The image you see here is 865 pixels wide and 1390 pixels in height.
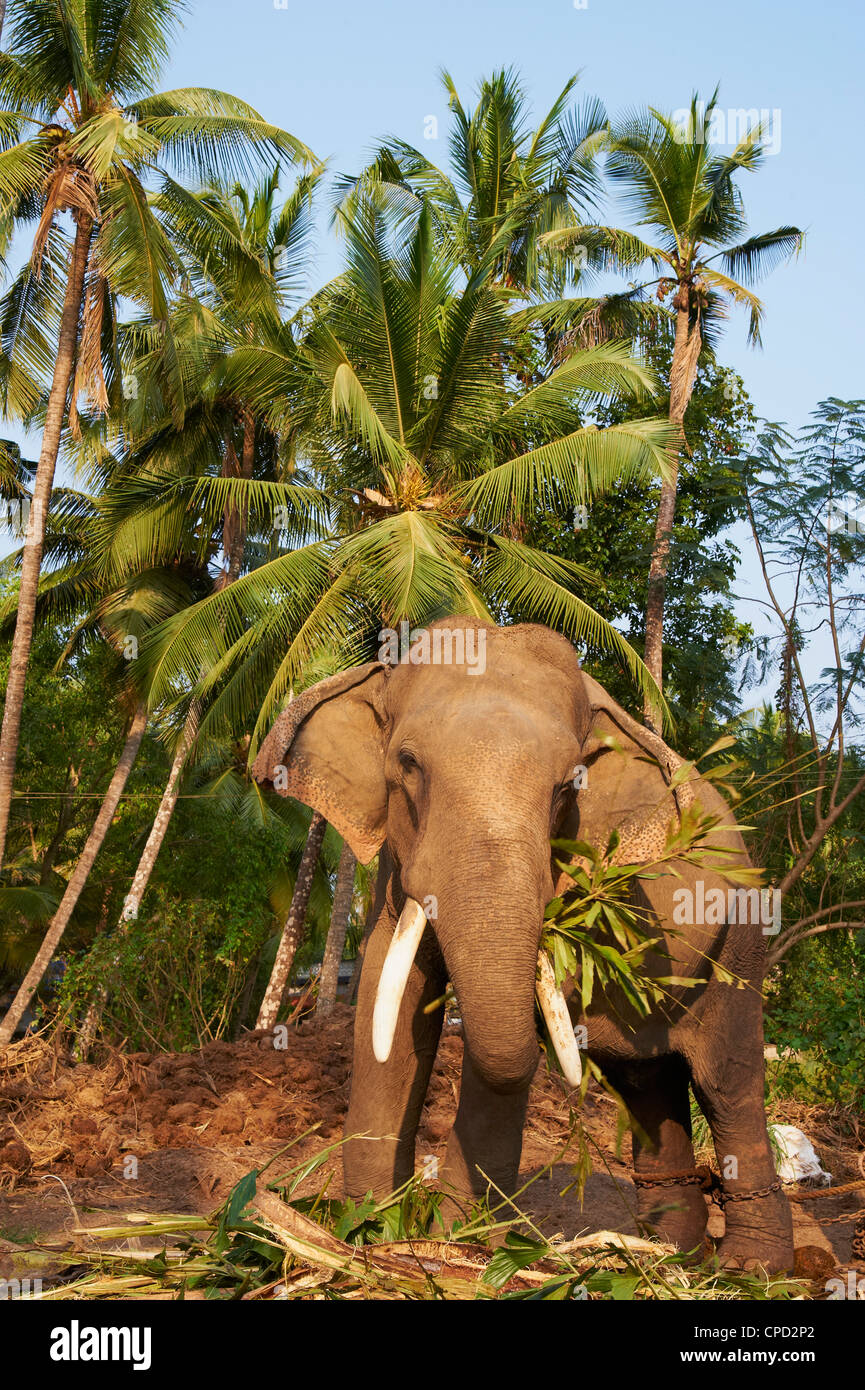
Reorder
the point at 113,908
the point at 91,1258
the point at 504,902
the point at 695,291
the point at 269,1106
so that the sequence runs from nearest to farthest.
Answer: the point at 91,1258, the point at 504,902, the point at 269,1106, the point at 695,291, the point at 113,908

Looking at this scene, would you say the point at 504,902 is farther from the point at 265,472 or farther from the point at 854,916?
the point at 265,472

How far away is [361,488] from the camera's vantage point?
17.9 m

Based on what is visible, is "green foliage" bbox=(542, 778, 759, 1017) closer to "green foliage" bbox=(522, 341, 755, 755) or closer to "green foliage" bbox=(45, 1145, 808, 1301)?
"green foliage" bbox=(45, 1145, 808, 1301)

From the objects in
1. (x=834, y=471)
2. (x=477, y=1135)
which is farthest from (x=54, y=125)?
(x=477, y=1135)

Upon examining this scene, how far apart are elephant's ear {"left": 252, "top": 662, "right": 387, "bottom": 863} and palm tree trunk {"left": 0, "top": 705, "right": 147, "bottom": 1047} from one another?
1371 cm

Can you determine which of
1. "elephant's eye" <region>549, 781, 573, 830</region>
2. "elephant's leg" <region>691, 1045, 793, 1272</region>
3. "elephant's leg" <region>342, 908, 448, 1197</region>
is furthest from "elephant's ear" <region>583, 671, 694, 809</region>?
"elephant's leg" <region>691, 1045, 793, 1272</region>

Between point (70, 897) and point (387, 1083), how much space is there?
53.7 feet

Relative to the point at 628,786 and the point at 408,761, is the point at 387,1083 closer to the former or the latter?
the point at 408,761

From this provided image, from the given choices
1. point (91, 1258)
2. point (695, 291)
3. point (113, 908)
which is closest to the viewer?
point (91, 1258)

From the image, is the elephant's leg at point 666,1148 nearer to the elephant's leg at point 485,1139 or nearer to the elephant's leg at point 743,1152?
the elephant's leg at point 743,1152

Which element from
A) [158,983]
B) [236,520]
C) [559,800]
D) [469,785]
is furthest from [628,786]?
[236,520]

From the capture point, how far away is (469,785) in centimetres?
422
